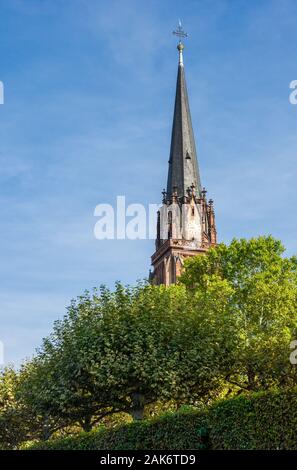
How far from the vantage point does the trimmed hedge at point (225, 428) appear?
70.6ft

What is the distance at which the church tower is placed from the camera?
4296 inches

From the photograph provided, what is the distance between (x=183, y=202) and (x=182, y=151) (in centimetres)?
784

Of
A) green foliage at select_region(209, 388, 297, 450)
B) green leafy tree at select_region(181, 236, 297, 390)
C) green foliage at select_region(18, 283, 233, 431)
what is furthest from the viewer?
green leafy tree at select_region(181, 236, 297, 390)

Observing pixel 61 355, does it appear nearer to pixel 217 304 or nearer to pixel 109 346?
pixel 109 346

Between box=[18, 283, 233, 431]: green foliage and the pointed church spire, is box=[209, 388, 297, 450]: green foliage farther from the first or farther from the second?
the pointed church spire

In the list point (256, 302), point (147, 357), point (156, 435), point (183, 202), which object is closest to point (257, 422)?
point (156, 435)

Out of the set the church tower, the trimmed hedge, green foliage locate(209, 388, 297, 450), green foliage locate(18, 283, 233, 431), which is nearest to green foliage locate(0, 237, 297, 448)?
green foliage locate(18, 283, 233, 431)

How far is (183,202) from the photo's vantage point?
11144 centimetres

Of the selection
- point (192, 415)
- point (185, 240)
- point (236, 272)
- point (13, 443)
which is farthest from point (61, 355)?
point (185, 240)

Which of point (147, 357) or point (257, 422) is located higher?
A: point (147, 357)

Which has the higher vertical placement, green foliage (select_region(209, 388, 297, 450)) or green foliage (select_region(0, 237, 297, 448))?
green foliage (select_region(0, 237, 297, 448))

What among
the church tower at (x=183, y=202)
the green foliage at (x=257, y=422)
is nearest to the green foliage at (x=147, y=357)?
the green foliage at (x=257, y=422)

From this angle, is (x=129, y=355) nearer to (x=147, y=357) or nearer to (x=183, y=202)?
(x=147, y=357)

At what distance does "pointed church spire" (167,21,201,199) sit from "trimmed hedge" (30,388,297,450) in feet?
277
